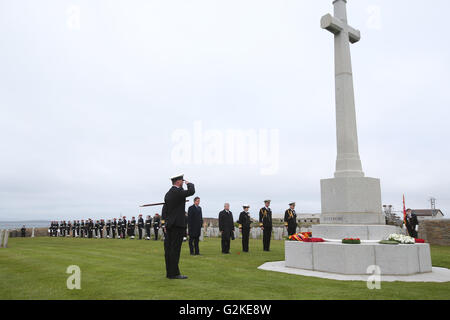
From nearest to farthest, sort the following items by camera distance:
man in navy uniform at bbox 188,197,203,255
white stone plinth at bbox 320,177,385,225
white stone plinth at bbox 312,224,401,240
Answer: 1. white stone plinth at bbox 312,224,401,240
2. white stone plinth at bbox 320,177,385,225
3. man in navy uniform at bbox 188,197,203,255

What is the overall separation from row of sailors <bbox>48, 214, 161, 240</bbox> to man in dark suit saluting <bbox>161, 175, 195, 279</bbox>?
16.9 meters

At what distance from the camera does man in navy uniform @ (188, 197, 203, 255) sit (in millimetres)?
12312

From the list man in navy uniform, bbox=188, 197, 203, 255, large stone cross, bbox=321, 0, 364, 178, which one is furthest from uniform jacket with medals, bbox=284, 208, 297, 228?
large stone cross, bbox=321, 0, 364, 178

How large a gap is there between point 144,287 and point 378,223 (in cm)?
634

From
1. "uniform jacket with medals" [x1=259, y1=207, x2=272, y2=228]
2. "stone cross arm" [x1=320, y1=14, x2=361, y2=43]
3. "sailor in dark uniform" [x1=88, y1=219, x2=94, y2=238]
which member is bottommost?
"sailor in dark uniform" [x1=88, y1=219, x2=94, y2=238]

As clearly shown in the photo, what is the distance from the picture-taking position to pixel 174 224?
6.75 meters

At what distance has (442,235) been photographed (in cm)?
1827

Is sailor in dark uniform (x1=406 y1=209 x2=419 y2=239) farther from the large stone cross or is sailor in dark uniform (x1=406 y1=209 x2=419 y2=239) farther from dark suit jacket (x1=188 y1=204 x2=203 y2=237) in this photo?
dark suit jacket (x1=188 y1=204 x2=203 y2=237)

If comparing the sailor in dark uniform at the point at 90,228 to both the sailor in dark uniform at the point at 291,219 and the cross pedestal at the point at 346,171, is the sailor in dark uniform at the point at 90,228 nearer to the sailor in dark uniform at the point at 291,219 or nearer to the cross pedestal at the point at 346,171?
the sailor in dark uniform at the point at 291,219

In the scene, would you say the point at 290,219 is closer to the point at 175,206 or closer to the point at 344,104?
the point at 344,104

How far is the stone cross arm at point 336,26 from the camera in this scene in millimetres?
9742

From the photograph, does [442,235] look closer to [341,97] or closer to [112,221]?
[341,97]

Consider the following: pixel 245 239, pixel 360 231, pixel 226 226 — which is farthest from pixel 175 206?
pixel 245 239
